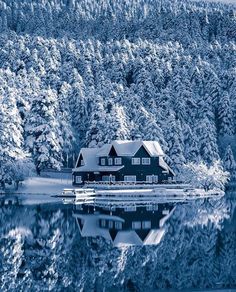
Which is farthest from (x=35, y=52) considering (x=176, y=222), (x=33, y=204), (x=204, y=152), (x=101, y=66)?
(x=176, y=222)

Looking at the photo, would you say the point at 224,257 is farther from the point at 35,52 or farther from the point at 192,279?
the point at 35,52

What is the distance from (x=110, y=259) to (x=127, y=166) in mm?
50047

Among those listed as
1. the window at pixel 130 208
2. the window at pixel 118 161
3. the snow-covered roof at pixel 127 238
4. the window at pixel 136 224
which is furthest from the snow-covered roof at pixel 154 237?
the window at pixel 118 161

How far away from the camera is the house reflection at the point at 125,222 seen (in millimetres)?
41969

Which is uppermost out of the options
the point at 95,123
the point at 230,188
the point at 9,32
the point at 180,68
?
the point at 9,32

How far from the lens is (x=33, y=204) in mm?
66250

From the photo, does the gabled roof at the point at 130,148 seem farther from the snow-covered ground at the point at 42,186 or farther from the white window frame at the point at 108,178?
the snow-covered ground at the point at 42,186

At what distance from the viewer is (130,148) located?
84625 mm

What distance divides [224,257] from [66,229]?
1477 centimetres

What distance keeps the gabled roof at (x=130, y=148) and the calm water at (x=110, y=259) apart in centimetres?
3373

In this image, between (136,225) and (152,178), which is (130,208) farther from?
(152,178)

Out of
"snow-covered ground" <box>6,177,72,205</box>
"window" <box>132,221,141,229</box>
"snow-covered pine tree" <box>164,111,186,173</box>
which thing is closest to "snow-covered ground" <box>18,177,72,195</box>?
"snow-covered ground" <box>6,177,72,205</box>

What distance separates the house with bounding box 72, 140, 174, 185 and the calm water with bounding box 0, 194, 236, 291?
3288cm

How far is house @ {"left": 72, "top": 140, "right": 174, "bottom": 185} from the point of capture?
83.6 meters
